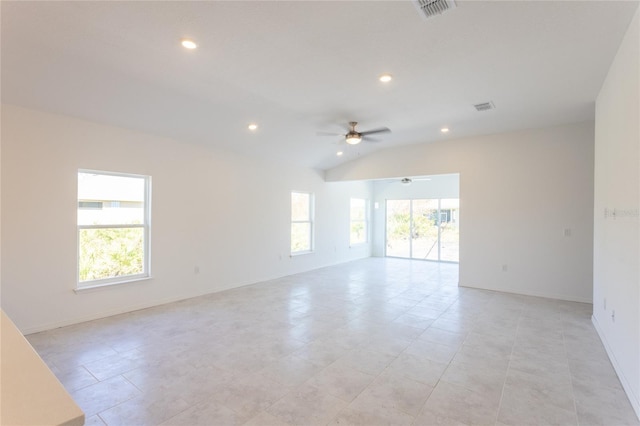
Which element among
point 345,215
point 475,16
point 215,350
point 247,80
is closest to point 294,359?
point 215,350

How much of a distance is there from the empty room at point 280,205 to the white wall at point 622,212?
36 millimetres

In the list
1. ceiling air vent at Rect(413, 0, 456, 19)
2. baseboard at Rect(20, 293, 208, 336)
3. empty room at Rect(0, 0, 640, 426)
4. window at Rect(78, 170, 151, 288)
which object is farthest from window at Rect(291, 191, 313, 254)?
ceiling air vent at Rect(413, 0, 456, 19)

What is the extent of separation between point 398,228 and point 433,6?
8905mm

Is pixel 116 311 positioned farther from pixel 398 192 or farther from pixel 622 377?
pixel 398 192

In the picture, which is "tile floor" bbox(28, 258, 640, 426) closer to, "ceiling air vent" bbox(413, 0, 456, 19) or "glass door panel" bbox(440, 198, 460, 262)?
"ceiling air vent" bbox(413, 0, 456, 19)

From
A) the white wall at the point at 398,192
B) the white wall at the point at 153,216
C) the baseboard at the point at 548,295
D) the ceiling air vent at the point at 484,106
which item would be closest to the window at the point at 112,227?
the white wall at the point at 153,216

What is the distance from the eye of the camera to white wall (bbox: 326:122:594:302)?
536 centimetres

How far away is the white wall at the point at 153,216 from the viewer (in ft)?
12.5

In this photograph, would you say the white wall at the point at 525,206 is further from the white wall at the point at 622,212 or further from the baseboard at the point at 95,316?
the baseboard at the point at 95,316

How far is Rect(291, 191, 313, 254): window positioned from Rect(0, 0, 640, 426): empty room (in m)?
0.72

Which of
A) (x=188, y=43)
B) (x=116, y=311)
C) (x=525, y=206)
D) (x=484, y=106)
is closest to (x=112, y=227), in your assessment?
(x=116, y=311)

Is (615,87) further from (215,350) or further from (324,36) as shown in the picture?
(215,350)

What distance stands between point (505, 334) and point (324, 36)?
154 inches

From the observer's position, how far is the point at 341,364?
10.2ft
